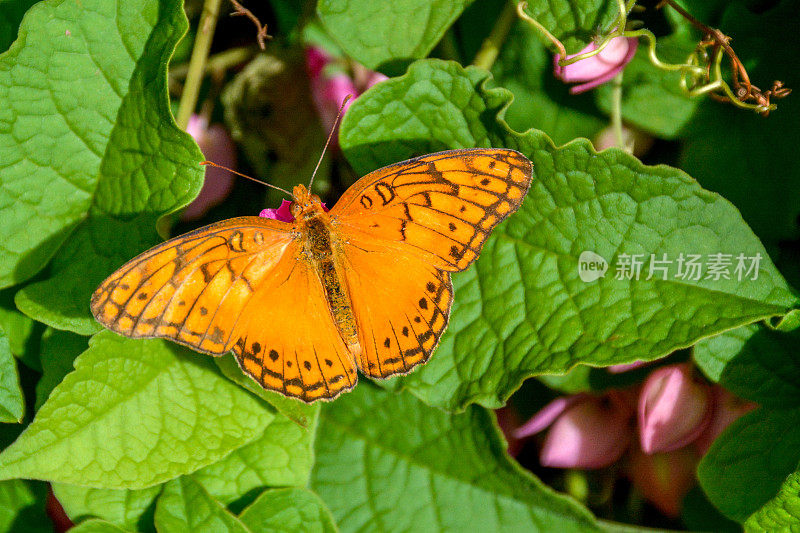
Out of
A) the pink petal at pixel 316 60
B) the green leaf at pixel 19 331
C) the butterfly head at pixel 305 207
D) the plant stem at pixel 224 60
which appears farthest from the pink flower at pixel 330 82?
the green leaf at pixel 19 331

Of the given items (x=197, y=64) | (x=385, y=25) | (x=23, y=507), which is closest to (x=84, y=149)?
(x=197, y=64)

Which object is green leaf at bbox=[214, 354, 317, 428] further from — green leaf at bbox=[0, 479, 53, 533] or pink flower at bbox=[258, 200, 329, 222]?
green leaf at bbox=[0, 479, 53, 533]

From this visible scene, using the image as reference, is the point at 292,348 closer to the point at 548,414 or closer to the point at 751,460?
the point at 548,414

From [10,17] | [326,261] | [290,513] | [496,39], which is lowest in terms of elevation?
[290,513]

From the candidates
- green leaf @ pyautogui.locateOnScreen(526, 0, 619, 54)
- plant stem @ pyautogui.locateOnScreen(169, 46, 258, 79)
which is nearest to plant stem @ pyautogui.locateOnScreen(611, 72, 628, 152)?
green leaf @ pyautogui.locateOnScreen(526, 0, 619, 54)

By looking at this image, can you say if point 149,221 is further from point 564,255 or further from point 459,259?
point 564,255

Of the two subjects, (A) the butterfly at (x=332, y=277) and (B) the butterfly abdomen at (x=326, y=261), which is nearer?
(A) the butterfly at (x=332, y=277)

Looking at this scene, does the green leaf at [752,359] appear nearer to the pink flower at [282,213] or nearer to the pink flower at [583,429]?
the pink flower at [583,429]
